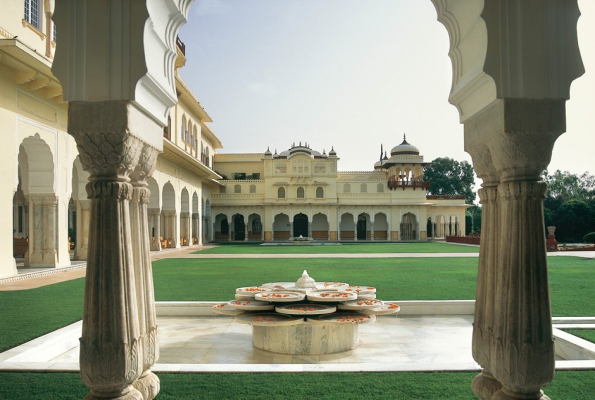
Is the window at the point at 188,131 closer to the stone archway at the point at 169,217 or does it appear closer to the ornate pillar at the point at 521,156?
the stone archway at the point at 169,217

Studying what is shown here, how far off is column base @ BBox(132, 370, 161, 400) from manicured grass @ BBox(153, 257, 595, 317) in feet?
21.4

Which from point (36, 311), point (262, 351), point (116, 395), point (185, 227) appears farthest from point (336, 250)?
point (116, 395)

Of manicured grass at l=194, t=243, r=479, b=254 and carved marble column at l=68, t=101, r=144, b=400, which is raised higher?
carved marble column at l=68, t=101, r=144, b=400

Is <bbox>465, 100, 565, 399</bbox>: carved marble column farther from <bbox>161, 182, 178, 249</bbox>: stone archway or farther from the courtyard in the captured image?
<bbox>161, 182, 178, 249</bbox>: stone archway

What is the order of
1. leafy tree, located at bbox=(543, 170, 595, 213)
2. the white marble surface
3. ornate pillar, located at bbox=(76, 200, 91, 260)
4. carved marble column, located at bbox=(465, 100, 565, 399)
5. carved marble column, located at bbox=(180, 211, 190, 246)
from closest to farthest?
carved marble column, located at bbox=(465, 100, 565, 399), the white marble surface, ornate pillar, located at bbox=(76, 200, 91, 260), carved marble column, located at bbox=(180, 211, 190, 246), leafy tree, located at bbox=(543, 170, 595, 213)

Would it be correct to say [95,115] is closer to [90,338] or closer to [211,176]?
[90,338]

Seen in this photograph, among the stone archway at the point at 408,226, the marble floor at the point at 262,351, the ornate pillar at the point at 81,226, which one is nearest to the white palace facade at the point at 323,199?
the stone archway at the point at 408,226

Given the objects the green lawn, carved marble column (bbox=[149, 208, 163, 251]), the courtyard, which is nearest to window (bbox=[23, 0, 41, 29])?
the courtyard

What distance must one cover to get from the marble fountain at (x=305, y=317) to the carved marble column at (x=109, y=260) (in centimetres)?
306

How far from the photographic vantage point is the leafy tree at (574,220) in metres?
42.9

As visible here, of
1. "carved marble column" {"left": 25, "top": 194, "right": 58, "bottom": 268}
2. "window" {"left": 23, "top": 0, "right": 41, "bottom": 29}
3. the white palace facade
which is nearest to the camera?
"window" {"left": 23, "top": 0, "right": 41, "bottom": 29}

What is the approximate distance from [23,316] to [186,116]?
2388cm

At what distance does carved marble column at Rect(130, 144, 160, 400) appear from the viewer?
135 inches

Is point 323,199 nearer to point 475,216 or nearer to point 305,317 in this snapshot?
point 475,216
